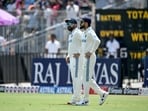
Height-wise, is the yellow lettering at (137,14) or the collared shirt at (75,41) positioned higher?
the yellow lettering at (137,14)

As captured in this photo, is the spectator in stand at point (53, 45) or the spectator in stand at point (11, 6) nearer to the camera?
the spectator in stand at point (53, 45)

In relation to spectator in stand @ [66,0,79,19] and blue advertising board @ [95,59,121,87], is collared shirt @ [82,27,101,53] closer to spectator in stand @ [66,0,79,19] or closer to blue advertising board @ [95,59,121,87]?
blue advertising board @ [95,59,121,87]

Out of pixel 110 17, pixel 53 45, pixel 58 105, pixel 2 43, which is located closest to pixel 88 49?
pixel 58 105

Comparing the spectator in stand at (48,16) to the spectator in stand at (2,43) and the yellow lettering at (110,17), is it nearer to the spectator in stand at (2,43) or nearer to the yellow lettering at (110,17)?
the spectator in stand at (2,43)

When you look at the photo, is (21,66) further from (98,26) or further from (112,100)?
(112,100)

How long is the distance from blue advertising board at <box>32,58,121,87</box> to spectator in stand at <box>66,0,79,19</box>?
5354 millimetres

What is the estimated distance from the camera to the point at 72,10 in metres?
32.2

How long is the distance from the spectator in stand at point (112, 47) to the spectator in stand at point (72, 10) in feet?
10.5

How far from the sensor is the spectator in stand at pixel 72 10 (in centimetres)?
3182

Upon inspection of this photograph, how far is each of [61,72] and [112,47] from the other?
10.8ft

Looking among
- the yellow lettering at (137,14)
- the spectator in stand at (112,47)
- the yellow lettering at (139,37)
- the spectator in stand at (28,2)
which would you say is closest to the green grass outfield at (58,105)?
the spectator in stand at (112,47)

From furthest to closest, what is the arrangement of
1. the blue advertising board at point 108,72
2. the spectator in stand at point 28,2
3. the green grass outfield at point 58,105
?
the spectator in stand at point 28,2
the blue advertising board at point 108,72
the green grass outfield at point 58,105

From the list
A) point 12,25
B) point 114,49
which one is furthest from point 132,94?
point 12,25

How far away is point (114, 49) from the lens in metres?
28.6
